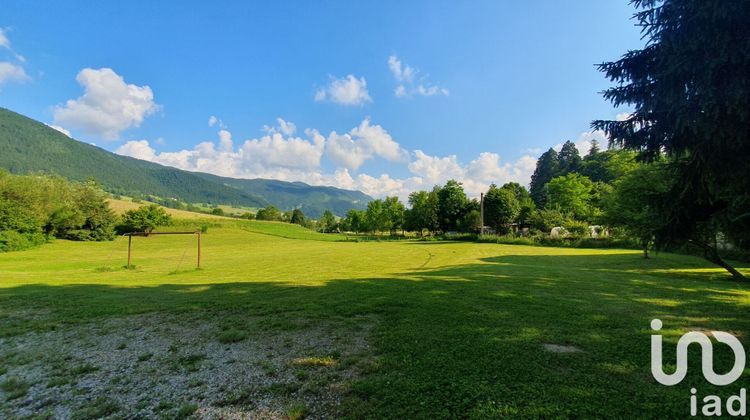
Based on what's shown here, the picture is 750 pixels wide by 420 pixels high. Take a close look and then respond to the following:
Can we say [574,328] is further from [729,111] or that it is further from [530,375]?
[729,111]

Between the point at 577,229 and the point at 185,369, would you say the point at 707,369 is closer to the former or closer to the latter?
the point at 185,369

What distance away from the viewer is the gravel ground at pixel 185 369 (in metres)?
3.86

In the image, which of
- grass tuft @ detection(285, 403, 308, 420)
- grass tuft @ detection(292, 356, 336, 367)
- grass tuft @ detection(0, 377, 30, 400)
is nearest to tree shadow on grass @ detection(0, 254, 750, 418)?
grass tuft @ detection(285, 403, 308, 420)

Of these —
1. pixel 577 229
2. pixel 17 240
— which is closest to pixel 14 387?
pixel 17 240

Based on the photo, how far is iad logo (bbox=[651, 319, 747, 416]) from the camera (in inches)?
135

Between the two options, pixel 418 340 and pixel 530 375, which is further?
pixel 418 340

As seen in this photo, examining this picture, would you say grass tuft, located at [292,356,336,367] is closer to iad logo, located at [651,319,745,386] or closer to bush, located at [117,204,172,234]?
iad logo, located at [651,319,745,386]

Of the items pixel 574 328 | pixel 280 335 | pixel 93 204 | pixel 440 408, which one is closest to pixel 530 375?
pixel 440 408

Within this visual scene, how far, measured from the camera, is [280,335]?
6.29 m

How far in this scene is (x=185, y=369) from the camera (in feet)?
16.3

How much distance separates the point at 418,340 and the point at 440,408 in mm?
2143

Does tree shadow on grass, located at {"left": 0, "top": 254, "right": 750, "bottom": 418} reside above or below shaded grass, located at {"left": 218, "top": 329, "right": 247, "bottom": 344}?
above

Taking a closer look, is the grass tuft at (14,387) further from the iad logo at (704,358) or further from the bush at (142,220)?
the bush at (142,220)

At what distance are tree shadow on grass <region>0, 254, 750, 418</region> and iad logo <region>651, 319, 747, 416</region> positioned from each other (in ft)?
0.33
